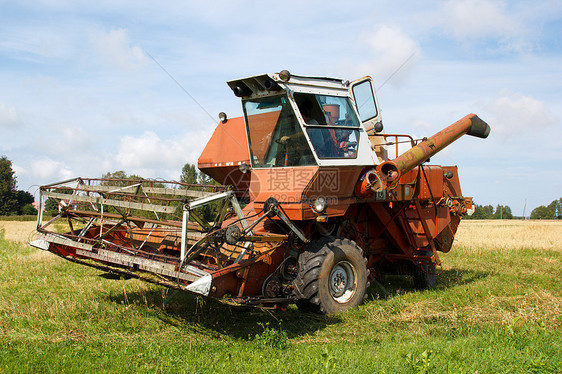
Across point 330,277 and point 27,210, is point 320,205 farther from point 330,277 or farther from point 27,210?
point 27,210

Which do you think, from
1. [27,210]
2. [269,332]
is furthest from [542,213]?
[269,332]

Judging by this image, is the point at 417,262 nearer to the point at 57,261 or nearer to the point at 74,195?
the point at 74,195

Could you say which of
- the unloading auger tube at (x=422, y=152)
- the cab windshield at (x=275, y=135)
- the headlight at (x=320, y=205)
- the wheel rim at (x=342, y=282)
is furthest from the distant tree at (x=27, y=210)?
the headlight at (x=320, y=205)

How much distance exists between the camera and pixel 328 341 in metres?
5.75

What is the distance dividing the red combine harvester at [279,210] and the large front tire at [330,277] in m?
0.02

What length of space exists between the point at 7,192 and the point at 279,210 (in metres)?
67.6

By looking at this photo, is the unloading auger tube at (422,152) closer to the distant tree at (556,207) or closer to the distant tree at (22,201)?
the distant tree at (22,201)

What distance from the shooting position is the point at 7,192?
63250 millimetres

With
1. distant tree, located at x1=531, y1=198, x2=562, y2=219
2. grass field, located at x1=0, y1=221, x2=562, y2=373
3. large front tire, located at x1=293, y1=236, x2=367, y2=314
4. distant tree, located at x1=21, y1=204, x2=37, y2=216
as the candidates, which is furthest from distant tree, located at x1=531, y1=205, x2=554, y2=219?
Answer: large front tire, located at x1=293, y1=236, x2=367, y2=314

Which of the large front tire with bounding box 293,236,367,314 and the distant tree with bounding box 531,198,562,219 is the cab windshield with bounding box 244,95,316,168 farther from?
the distant tree with bounding box 531,198,562,219

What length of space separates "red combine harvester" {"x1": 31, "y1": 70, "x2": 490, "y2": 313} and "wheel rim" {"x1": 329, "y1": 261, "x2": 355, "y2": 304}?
0.02 metres

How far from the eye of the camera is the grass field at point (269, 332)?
462 cm

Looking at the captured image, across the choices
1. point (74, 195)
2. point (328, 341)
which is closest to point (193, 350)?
point (328, 341)

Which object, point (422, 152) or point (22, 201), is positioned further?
point (22, 201)
